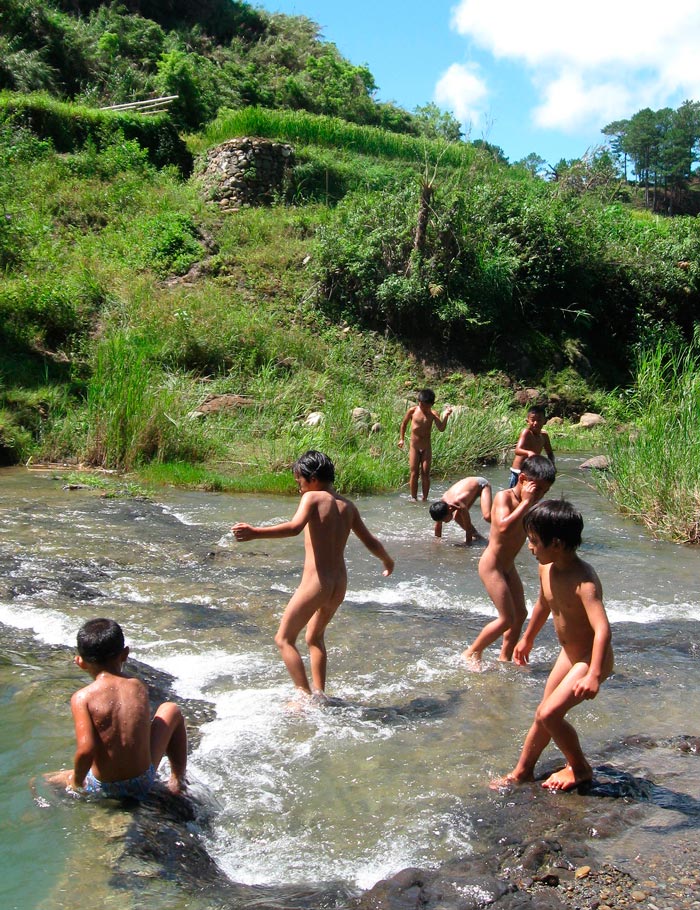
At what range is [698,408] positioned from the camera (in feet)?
33.6

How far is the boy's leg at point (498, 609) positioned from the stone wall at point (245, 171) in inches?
765

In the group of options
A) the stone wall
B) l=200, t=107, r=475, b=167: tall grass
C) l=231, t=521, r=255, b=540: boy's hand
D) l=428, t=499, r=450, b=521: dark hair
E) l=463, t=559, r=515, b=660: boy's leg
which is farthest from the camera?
l=200, t=107, r=475, b=167: tall grass

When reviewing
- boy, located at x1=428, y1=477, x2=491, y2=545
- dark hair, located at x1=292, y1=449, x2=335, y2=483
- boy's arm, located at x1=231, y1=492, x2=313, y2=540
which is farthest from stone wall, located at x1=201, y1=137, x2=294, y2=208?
boy's arm, located at x1=231, y1=492, x2=313, y2=540

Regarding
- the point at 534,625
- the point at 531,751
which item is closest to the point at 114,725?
the point at 531,751

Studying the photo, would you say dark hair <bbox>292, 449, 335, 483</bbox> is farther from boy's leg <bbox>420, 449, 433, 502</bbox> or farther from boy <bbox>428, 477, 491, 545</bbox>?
boy's leg <bbox>420, 449, 433, 502</bbox>

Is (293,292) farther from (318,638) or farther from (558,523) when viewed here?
(558,523)

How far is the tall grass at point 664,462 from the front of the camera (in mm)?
9766

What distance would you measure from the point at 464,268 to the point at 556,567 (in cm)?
1748

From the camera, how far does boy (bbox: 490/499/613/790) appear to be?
12.8 feet

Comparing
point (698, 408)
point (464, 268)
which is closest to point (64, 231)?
point (464, 268)

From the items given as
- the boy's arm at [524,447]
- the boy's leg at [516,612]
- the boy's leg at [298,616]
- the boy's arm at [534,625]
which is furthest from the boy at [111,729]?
the boy's arm at [524,447]

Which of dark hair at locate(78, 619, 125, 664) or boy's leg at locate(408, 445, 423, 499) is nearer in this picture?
dark hair at locate(78, 619, 125, 664)

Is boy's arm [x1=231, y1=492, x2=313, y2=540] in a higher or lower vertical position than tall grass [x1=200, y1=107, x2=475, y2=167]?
lower

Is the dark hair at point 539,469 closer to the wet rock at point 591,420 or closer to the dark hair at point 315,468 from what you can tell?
the dark hair at point 315,468
